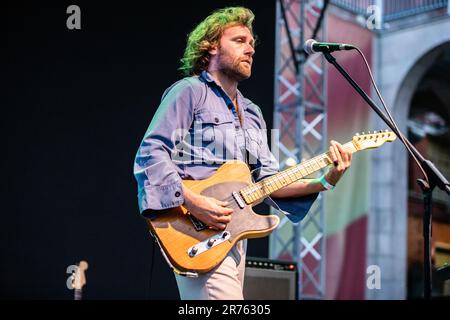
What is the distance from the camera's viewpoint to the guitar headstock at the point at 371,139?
284 cm

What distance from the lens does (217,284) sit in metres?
2.32

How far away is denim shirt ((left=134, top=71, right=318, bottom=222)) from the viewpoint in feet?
7.85

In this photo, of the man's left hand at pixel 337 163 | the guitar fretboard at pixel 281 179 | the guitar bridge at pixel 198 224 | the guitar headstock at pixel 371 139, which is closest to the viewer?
the guitar bridge at pixel 198 224

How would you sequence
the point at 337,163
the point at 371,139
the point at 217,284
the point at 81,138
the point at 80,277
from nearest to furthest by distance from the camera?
the point at 217,284 < the point at 337,163 < the point at 371,139 < the point at 80,277 < the point at 81,138

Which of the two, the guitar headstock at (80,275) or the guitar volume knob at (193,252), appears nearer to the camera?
the guitar volume knob at (193,252)

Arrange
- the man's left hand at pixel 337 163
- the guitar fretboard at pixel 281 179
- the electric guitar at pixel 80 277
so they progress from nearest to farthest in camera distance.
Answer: the guitar fretboard at pixel 281 179
the man's left hand at pixel 337 163
the electric guitar at pixel 80 277

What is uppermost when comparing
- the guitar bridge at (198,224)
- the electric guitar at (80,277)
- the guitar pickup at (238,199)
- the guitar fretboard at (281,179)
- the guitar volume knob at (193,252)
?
the guitar fretboard at (281,179)

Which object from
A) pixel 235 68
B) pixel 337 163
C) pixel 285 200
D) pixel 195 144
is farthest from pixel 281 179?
pixel 235 68

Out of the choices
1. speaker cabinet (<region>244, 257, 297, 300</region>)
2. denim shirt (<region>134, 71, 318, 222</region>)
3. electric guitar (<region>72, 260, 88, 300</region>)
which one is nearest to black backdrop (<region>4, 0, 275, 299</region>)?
electric guitar (<region>72, 260, 88, 300</region>)

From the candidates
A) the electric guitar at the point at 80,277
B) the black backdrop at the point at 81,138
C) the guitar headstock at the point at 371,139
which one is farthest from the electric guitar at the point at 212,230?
the black backdrop at the point at 81,138

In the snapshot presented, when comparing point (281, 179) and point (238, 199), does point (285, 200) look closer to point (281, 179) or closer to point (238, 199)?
point (281, 179)

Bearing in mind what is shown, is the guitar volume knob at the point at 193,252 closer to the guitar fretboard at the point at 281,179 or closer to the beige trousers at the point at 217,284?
the beige trousers at the point at 217,284

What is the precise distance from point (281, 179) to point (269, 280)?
1519 millimetres
